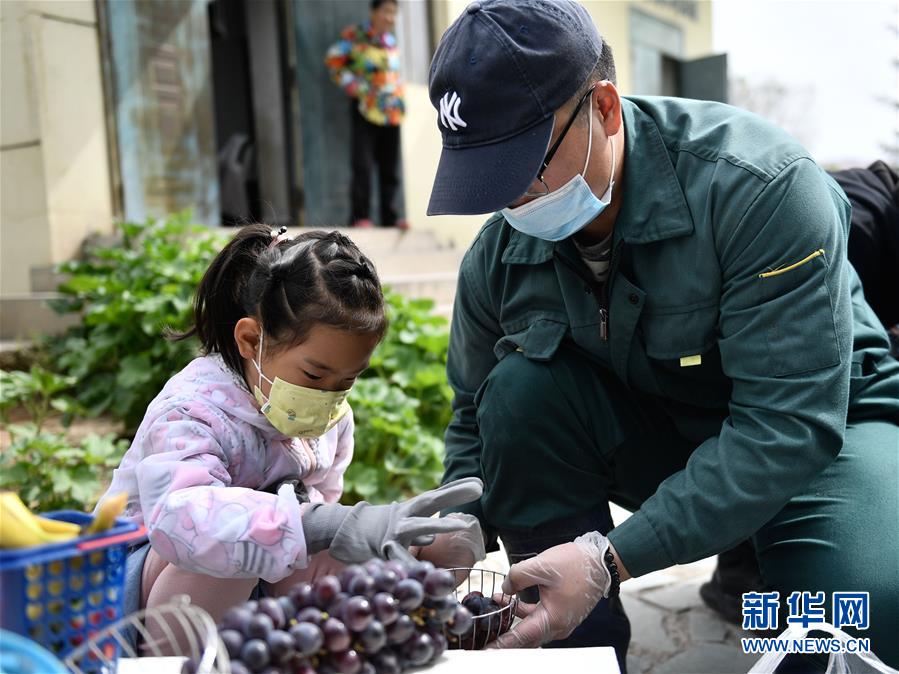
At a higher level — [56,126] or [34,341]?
[56,126]

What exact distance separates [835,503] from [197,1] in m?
5.69

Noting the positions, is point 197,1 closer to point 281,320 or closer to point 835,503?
point 281,320

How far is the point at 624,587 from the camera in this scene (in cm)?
261

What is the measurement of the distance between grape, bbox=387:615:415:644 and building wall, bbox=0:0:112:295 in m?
4.52

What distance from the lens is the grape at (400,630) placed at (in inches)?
42.3

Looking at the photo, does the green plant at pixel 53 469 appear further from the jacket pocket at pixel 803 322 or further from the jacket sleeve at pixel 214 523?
the jacket pocket at pixel 803 322

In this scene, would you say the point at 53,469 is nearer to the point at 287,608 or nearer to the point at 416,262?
the point at 287,608

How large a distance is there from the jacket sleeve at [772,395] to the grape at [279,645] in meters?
0.77

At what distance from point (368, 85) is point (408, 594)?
6.40 m

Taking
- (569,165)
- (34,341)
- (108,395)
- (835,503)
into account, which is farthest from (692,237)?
(34,341)

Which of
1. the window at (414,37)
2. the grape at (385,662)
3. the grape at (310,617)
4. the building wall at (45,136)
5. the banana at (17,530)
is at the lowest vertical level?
the grape at (385,662)

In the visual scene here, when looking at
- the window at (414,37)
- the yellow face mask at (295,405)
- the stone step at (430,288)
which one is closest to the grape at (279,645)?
the yellow face mask at (295,405)

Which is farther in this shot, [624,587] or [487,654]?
[624,587]

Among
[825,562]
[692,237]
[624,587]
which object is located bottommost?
[624,587]
